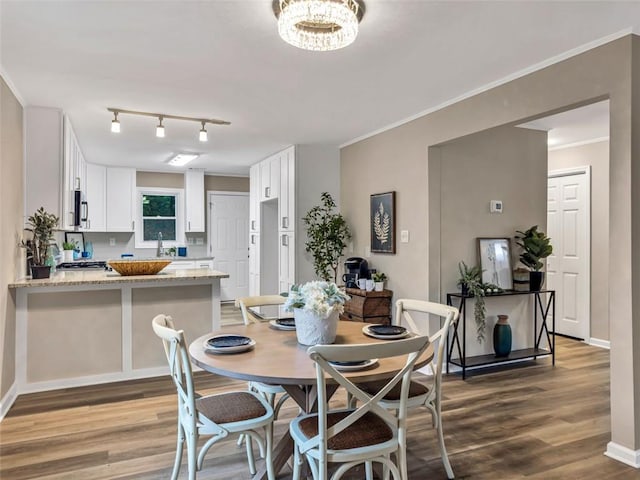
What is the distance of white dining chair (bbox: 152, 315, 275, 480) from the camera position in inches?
77.2

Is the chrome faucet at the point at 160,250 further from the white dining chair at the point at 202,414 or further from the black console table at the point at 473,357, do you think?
the white dining chair at the point at 202,414

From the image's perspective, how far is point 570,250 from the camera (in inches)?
215

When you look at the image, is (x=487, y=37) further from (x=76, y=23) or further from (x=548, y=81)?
(x=76, y=23)

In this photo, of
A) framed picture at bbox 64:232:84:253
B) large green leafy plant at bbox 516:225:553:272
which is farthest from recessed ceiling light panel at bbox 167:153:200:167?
large green leafy plant at bbox 516:225:553:272

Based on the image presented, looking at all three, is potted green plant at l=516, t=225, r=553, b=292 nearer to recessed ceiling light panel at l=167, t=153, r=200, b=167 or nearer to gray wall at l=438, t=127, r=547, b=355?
gray wall at l=438, t=127, r=547, b=355

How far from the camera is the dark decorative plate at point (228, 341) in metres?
2.14

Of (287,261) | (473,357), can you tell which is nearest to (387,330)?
(473,357)

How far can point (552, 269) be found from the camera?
5.64m

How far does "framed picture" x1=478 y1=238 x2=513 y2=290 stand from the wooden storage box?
968 mm

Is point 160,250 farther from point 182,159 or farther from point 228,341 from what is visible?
point 228,341

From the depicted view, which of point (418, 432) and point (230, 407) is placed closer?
point (230, 407)

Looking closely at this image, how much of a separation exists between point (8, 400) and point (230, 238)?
5.10 m

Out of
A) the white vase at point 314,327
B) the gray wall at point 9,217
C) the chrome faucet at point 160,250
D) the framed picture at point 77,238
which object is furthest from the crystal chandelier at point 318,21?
the chrome faucet at point 160,250

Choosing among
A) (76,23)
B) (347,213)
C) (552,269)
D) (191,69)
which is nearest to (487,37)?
(191,69)
